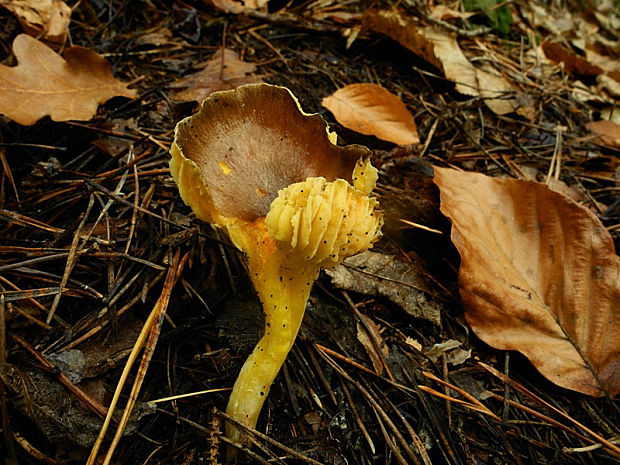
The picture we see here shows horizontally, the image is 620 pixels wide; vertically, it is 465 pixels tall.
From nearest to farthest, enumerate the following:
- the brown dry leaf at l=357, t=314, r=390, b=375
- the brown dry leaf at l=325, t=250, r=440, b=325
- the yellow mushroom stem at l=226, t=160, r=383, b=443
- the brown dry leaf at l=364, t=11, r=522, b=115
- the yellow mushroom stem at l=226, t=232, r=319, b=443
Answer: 1. the yellow mushroom stem at l=226, t=160, r=383, b=443
2. the yellow mushroom stem at l=226, t=232, r=319, b=443
3. the brown dry leaf at l=357, t=314, r=390, b=375
4. the brown dry leaf at l=325, t=250, r=440, b=325
5. the brown dry leaf at l=364, t=11, r=522, b=115

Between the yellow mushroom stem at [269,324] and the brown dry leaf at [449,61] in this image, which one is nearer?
the yellow mushroom stem at [269,324]

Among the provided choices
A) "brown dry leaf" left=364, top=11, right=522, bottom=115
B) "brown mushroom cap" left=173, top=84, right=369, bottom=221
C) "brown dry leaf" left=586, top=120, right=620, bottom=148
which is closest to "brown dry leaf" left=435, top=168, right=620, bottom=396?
"brown mushroom cap" left=173, top=84, right=369, bottom=221

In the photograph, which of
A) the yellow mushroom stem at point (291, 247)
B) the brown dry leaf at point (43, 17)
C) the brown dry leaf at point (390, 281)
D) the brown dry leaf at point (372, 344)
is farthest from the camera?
the brown dry leaf at point (43, 17)

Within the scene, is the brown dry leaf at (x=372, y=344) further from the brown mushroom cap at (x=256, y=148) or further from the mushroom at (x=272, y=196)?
the brown mushroom cap at (x=256, y=148)

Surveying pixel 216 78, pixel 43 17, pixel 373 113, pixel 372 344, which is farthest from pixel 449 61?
pixel 43 17

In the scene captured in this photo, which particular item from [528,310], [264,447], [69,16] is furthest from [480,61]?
[264,447]

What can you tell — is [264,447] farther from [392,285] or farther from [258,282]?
[392,285]

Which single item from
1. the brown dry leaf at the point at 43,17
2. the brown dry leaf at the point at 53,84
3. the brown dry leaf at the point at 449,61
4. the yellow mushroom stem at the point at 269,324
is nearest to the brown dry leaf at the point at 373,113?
the brown dry leaf at the point at 449,61

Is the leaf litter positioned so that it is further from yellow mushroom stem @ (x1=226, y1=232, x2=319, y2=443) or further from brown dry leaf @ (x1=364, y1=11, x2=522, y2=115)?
brown dry leaf @ (x1=364, y1=11, x2=522, y2=115)
